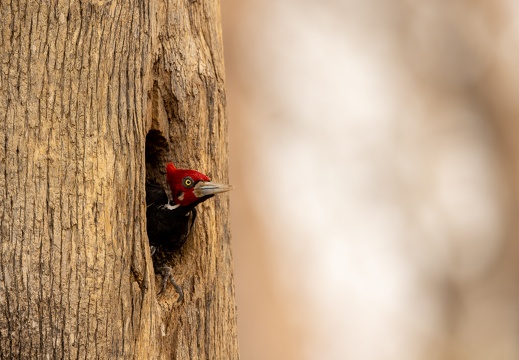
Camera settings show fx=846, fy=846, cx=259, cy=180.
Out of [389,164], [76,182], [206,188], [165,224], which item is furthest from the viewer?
[389,164]

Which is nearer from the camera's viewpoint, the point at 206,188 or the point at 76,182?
the point at 76,182

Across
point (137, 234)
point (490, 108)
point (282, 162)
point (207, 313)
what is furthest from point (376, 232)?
point (137, 234)

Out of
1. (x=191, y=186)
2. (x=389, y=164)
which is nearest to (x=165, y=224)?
(x=191, y=186)

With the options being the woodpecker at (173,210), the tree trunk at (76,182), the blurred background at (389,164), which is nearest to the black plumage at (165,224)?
the woodpecker at (173,210)

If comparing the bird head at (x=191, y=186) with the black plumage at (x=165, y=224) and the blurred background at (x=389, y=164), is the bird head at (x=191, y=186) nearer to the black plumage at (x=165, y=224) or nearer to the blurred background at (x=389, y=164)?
the black plumage at (x=165, y=224)

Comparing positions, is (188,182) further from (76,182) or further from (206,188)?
(76,182)

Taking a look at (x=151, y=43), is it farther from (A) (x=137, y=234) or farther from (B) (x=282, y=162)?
(B) (x=282, y=162)

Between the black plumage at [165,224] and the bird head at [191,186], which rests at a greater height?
the bird head at [191,186]
